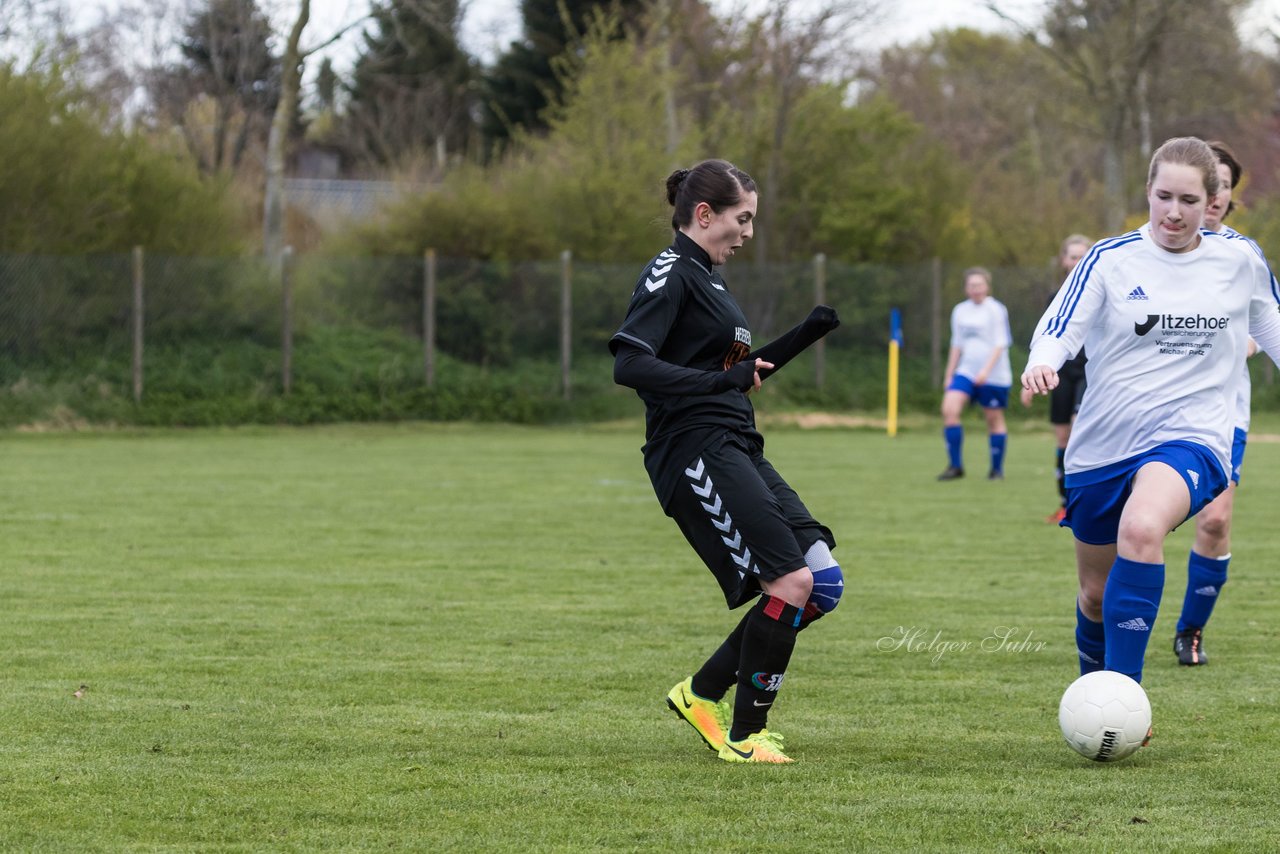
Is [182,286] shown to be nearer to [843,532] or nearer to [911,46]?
[843,532]

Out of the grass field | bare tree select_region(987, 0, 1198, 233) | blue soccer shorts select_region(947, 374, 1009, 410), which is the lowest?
the grass field

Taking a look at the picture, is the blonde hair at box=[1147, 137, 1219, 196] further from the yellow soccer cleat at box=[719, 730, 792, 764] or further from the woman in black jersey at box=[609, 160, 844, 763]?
the yellow soccer cleat at box=[719, 730, 792, 764]

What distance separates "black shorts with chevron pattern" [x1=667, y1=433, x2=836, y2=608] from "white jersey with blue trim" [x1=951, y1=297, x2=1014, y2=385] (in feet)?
35.4

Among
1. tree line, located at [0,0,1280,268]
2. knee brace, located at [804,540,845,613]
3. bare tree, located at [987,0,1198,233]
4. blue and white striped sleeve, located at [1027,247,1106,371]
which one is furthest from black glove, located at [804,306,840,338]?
bare tree, located at [987,0,1198,233]

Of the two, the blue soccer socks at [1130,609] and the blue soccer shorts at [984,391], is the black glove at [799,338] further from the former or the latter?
the blue soccer shorts at [984,391]

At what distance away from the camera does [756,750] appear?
5.03 meters

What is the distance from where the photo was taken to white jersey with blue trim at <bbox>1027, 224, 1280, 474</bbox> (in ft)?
17.5

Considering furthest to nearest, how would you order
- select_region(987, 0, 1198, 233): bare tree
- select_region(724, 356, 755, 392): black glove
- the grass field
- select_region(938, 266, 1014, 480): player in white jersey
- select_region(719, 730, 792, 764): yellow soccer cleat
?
select_region(987, 0, 1198, 233): bare tree < select_region(938, 266, 1014, 480): player in white jersey < select_region(719, 730, 792, 764): yellow soccer cleat < select_region(724, 356, 755, 392): black glove < the grass field

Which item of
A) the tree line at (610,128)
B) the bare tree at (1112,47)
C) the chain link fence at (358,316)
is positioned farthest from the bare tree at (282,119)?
the bare tree at (1112,47)

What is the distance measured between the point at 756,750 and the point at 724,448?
92cm

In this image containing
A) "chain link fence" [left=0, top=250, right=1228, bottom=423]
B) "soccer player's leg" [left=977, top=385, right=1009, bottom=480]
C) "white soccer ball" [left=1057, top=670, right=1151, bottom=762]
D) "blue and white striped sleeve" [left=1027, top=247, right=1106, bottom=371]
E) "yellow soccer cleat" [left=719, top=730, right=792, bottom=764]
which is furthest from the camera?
"chain link fence" [left=0, top=250, right=1228, bottom=423]

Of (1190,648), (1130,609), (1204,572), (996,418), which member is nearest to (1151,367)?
(1130,609)

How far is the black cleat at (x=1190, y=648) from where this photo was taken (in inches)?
265

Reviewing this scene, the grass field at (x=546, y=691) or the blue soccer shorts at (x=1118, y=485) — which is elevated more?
the blue soccer shorts at (x=1118, y=485)
